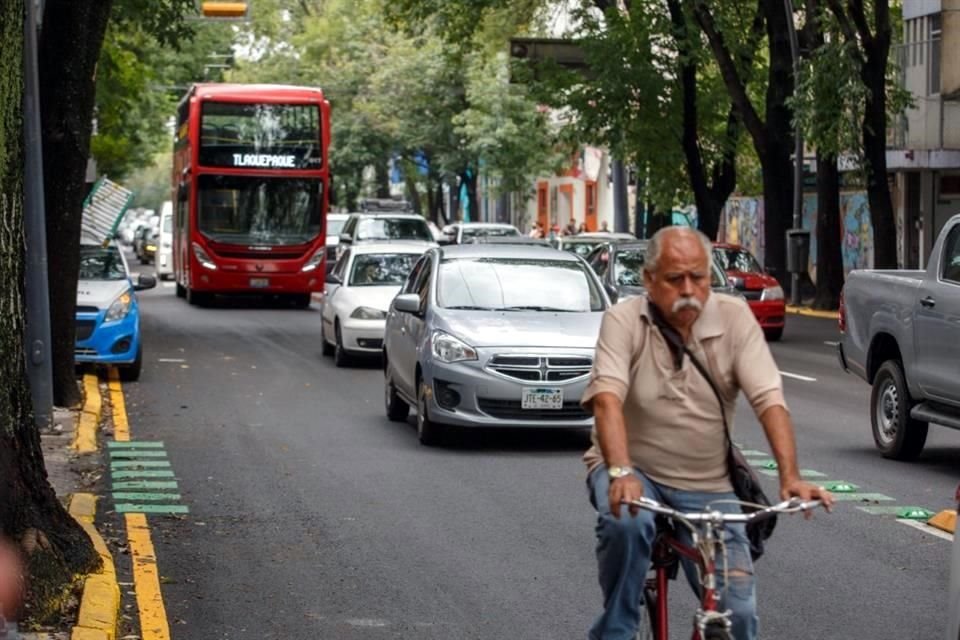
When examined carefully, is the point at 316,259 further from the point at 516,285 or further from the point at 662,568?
the point at 662,568

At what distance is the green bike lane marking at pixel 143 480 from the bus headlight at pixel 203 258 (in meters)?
20.7

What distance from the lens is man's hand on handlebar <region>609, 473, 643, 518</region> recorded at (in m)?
5.56

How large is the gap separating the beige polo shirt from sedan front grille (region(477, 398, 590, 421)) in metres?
8.46

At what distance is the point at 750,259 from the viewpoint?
30.5 meters

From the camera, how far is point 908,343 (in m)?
13.9

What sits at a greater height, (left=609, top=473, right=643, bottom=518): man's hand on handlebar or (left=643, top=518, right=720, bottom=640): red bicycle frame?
(left=609, top=473, right=643, bottom=518): man's hand on handlebar

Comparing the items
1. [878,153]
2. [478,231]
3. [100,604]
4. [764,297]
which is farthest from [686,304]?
[478,231]

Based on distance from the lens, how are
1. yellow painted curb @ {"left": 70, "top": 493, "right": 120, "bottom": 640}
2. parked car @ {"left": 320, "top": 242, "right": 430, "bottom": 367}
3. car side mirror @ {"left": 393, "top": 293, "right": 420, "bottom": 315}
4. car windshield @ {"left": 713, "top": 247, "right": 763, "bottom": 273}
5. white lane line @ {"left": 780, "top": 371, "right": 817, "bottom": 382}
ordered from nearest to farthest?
yellow painted curb @ {"left": 70, "top": 493, "right": 120, "bottom": 640}, car side mirror @ {"left": 393, "top": 293, "right": 420, "bottom": 315}, white lane line @ {"left": 780, "top": 371, "right": 817, "bottom": 382}, parked car @ {"left": 320, "top": 242, "right": 430, "bottom": 367}, car windshield @ {"left": 713, "top": 247, "right": 763, "bottom": 273}

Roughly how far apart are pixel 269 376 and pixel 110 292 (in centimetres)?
201

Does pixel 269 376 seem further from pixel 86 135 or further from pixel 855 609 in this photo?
pixel 855 609

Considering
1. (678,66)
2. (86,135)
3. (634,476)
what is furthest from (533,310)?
(678,66)

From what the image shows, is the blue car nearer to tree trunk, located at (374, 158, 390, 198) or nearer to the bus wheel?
the bus wheel

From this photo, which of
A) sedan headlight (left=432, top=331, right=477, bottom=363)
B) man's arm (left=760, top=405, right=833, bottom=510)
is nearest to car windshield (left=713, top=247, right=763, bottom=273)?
sedan headlight (left=432, top=331, right=477, bottom=363)

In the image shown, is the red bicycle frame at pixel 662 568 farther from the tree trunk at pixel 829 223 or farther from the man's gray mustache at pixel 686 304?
the tree trunk at pixel 829 223
